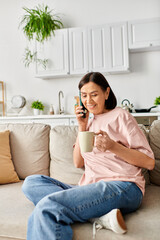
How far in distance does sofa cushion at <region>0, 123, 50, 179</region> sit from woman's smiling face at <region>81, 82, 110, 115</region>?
0.63 m

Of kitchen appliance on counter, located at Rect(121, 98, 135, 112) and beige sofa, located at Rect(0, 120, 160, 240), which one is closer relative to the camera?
beige sofa, located at Rect(0, 120, 160, 240)

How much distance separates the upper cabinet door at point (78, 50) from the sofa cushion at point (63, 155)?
2153mm

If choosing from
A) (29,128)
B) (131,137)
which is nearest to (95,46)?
(29,128)

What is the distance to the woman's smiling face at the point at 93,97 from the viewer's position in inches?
61.3

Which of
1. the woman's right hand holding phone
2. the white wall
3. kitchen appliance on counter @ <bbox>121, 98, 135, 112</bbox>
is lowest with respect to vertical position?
the woman's right hand holding phone

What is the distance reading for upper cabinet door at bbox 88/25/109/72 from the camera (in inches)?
153

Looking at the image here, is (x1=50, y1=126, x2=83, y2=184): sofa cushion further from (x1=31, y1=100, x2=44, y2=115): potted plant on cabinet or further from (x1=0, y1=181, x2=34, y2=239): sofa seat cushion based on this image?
(x1=31, y1=100, x2=44, y2=115): potted plant on cabinet

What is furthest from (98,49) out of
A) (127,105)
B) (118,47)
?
(127,105)

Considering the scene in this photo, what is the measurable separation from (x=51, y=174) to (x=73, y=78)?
2664 mm

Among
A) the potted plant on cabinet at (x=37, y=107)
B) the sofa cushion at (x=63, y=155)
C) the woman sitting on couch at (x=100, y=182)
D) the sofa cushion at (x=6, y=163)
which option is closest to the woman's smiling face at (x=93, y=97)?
the woman sitting on couch at (x=100, y=182)

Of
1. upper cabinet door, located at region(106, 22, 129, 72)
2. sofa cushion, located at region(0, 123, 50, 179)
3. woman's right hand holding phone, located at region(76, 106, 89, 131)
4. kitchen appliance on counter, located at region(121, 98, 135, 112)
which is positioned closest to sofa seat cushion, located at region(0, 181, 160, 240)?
sofa cushion, located at region(0, 123, 50, 179)

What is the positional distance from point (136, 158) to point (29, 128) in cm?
101

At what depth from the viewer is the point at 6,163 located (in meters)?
2.00

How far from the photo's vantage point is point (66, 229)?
3.77 ft
